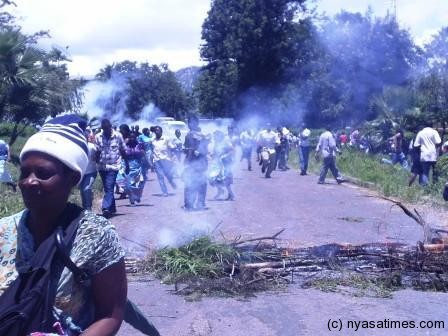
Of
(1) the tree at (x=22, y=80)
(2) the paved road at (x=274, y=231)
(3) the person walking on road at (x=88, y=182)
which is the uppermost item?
(1) the tree at (x=22, y=80)

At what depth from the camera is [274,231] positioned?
32.8ft

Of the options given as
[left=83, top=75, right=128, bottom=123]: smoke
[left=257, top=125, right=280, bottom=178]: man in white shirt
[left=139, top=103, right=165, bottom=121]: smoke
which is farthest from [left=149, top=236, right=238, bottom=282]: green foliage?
[left=139, top=103, right=165, bottom=121]: smoke

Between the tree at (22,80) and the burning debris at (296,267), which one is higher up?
the tree at (22,80)

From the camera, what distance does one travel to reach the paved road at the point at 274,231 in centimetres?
569

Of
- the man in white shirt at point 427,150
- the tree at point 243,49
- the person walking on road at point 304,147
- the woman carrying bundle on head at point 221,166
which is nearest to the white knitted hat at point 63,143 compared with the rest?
the woman carrying bundle on head at point 221,166

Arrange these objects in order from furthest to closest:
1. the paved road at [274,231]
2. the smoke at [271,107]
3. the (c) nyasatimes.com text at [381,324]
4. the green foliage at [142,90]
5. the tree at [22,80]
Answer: the green foliage at [142,90]
the smoke at [271,107]
the tree at [22,80]
the paved road at [274,231]
the (c) nyasatimes.com text at [381,324]

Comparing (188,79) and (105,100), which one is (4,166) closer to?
(105,100)

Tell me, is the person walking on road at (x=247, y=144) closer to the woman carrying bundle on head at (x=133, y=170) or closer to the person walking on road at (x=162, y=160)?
the person walking on road at (x=162, y=160)

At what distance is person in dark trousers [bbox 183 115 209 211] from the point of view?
12711 millimetres

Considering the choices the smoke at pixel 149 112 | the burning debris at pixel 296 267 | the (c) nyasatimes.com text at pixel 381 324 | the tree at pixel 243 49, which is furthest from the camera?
the smoke at pixel 149 112

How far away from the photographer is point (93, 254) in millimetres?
2301

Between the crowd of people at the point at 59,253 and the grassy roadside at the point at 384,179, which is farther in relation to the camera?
the grassy roadside at the point at 384,179

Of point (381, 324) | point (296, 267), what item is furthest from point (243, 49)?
point (381, 324)

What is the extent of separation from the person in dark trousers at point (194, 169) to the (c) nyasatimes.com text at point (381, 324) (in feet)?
23.6
